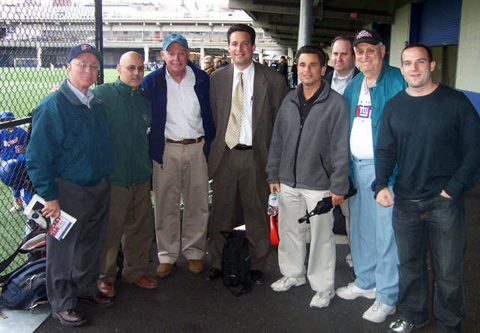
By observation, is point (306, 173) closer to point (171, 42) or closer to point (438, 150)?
point (438, 150)

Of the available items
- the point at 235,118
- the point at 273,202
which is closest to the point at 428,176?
the point at 273,202

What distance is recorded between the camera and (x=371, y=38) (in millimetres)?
3137

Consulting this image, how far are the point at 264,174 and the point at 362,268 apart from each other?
119 centimetres

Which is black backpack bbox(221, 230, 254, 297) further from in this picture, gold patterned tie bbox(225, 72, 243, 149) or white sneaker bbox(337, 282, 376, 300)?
gold patterned tie bbox(225, 72, 243, 149)

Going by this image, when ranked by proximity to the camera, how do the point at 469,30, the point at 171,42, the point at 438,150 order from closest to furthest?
the point at 438,150, the point at 171,42, the point at 469,30

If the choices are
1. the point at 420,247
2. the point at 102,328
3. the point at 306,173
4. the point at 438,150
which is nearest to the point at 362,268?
the point at 420,247

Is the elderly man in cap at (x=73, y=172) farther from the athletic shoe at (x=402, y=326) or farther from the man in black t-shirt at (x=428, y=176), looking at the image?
the athletic shoe at (x=402, y=326)

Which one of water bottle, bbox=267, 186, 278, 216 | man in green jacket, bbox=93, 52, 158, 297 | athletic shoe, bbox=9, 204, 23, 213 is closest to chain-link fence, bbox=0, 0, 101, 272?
man in green jacket, bbox=93, 52, 158, 297

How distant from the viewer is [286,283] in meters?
3.78

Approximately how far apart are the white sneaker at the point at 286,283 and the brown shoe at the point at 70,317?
1.61 metres

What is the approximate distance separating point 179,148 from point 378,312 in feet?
7.14

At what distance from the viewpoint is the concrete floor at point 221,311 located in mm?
3211

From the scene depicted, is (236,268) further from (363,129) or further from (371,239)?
(363,129)

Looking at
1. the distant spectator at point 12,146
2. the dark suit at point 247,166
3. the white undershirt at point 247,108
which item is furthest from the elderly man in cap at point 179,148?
the distant spectator at point 12,146
